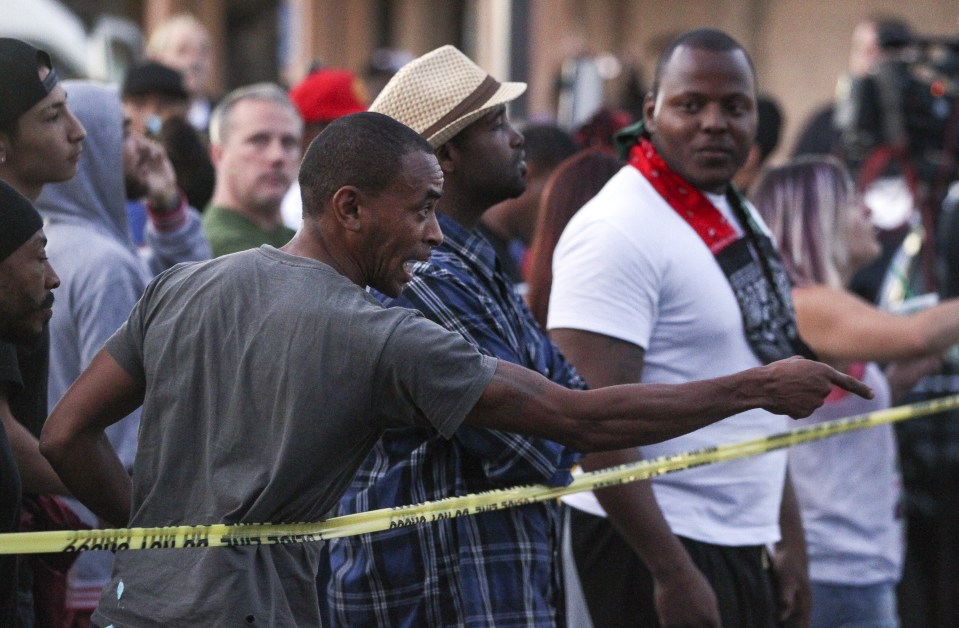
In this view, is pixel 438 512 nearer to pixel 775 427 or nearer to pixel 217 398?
pixel 217 398

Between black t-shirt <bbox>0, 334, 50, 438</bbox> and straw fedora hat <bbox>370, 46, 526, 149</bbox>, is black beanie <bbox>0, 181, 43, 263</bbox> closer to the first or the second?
black t-shirt <bbox>0, 334, 50, 438</bbox>

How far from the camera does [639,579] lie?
12.1 ft

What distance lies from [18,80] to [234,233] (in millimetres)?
2084

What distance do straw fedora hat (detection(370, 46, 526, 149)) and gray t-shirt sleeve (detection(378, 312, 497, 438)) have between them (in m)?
0.89

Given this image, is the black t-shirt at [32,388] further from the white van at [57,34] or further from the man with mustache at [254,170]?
the white van at [57,34]

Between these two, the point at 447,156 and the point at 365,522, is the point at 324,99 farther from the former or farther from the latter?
the point at 365,522

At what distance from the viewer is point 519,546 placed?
3.17m

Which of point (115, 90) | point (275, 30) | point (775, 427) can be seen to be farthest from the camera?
point (275, 30)

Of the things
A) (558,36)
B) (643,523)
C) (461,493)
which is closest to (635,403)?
(461,493)

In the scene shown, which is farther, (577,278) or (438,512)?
(577,278)

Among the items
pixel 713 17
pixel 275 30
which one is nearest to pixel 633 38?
pixel 713 17

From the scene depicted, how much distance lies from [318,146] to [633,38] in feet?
45.3

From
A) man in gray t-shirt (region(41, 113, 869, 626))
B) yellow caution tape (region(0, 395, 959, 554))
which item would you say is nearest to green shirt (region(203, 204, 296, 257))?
yellow caution tape (region(0, 395, 959, 554))

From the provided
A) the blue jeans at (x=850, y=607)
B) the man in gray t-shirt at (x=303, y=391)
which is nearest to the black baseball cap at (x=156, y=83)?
the blue jeans at (x=850, y=607)
